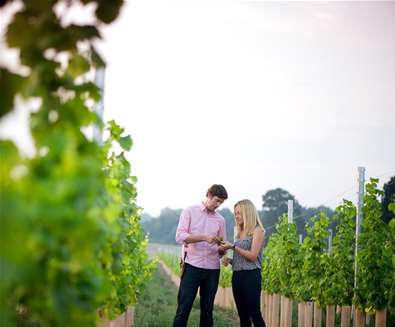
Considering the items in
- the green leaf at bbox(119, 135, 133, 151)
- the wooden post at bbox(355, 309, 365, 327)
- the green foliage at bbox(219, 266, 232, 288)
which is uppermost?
the green leaf at bbox(119, 135, 133, 151)

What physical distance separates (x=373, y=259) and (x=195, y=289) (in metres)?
2.45

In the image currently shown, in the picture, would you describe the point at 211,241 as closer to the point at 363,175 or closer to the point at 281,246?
the point at 363,175

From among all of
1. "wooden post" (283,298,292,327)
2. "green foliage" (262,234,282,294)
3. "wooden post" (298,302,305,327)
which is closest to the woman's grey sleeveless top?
"wooden post" (298,302,305,327)

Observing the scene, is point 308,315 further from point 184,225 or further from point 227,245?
point 184,225

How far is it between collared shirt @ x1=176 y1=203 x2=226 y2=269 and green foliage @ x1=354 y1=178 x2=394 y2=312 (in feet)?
6.97

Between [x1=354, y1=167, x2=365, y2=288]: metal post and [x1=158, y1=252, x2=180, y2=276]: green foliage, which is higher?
[x1=354, y1=167, x2=365, y2=288]: metal post

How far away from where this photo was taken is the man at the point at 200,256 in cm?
666

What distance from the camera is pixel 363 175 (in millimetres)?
8227

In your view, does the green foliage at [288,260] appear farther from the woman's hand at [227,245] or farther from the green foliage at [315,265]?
the woman's hand at [227,245]

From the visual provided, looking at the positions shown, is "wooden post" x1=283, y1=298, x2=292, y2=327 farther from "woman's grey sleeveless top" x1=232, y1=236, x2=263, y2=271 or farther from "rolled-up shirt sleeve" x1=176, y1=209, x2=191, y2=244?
"rolled-up shirt sleeve" x1=176, y1=209, x2=191, y2=244

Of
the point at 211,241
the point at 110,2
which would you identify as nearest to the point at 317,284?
the point at 211,241

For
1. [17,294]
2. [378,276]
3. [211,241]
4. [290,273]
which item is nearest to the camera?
[17,294]

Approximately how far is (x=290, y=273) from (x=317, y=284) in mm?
1343

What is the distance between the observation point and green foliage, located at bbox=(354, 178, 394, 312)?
7.41 m
